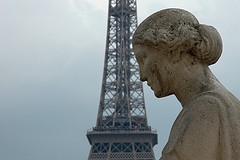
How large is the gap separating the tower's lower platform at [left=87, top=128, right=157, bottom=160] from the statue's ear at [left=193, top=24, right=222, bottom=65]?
52.8 m

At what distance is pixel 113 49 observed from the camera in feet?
204

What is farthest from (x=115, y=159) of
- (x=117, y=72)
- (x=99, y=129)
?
(x=117, y=72)

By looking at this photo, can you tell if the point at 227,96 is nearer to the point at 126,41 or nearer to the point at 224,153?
the point at 224,153

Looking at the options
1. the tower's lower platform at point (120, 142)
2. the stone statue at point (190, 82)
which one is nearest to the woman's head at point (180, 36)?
the stone statue at point (190, 82)

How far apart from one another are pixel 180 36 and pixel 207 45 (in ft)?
0.52

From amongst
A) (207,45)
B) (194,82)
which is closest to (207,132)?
(194,82)

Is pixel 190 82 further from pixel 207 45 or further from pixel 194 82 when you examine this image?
pixel 207 45

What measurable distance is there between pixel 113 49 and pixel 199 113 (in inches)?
2353

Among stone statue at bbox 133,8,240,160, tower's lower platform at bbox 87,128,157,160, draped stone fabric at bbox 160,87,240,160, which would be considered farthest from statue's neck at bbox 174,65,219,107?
tower's lower platform at bbox 87,128,157,160

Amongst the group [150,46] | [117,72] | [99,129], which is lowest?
[150,46]

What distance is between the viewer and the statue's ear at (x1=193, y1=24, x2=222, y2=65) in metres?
2.67

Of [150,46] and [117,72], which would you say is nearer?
[150,46]

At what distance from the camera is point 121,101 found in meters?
61.8

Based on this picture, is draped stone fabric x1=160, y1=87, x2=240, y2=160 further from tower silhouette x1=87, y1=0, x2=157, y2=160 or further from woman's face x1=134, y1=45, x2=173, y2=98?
tower silhouette x1=87, y1=0, x2=157, y2=160
